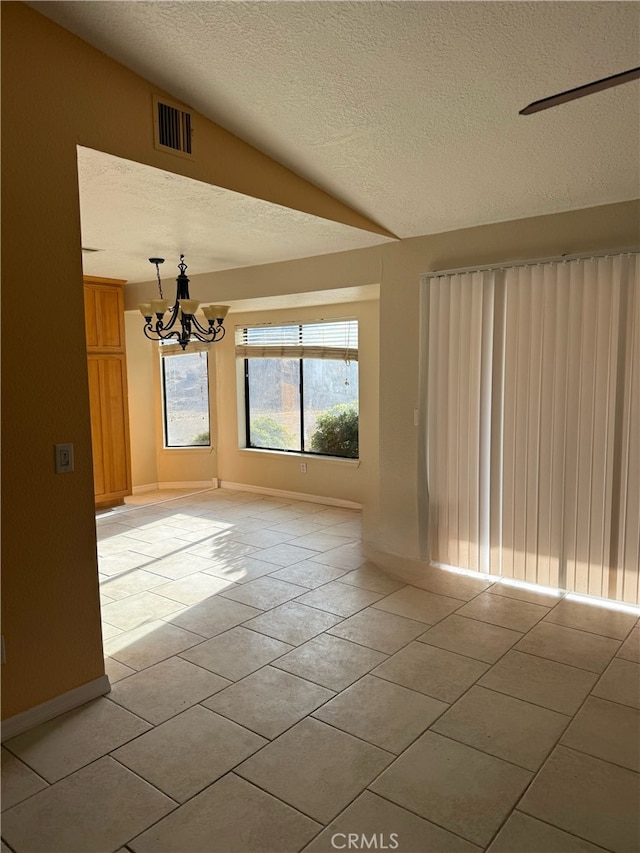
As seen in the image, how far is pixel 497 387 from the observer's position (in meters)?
3.96

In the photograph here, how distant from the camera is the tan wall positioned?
230 centimetres

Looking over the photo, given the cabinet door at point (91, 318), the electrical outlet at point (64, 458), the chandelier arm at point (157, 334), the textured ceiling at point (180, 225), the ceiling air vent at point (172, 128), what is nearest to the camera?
the electrical outlet at point (64, 458)

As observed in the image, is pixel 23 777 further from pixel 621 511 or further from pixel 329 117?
pixel 621 511

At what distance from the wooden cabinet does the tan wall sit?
3.63 m

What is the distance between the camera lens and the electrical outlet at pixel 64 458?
2.51 meters

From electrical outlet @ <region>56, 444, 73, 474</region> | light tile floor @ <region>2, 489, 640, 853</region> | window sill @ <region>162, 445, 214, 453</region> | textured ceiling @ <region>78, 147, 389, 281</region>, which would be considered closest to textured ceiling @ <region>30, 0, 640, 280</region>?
textured ceiling @ <region>78, 147, 389, 281</region>

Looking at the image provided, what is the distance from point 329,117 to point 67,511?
83.6 inches

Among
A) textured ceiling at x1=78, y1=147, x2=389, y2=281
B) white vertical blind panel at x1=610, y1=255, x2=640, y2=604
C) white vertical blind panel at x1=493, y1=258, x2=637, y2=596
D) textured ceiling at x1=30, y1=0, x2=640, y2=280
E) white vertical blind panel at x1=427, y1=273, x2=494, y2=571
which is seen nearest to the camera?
textured ceiling at x1=30, y1=0, x2=640, y2=280

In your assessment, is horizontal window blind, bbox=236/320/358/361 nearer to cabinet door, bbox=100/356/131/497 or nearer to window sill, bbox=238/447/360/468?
window sill, bbox=238/447/360/468

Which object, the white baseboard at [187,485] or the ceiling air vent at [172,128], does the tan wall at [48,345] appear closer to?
the ceiling air vent at [172,128]

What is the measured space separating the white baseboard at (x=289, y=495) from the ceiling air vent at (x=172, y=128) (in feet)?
13.7

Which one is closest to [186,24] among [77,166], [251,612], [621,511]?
[77,166]

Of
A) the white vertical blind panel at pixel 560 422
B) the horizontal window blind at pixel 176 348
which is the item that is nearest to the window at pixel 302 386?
the horizontal window blind at pixel 176 348

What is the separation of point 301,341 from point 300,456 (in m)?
1.26
